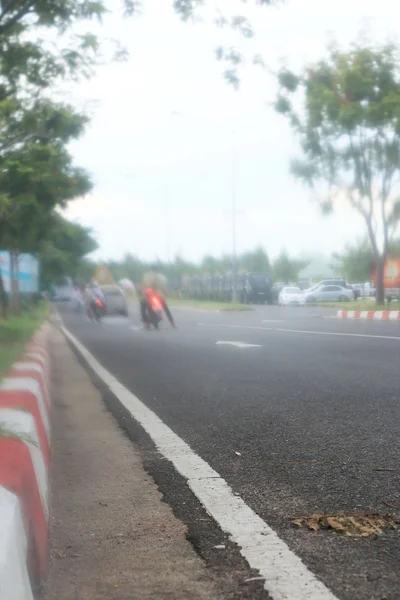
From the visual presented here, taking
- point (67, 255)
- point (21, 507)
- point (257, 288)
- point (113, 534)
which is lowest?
point (113, 534)

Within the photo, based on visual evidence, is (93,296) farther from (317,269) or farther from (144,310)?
(317,269)

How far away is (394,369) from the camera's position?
1063 cm

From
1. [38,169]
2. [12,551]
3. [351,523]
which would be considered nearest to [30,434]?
[351,523]

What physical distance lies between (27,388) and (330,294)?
5502cm

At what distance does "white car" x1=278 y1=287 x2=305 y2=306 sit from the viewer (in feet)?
186

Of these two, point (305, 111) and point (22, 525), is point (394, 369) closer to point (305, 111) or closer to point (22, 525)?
point (22, 525)

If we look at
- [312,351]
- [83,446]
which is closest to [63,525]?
[83,446]

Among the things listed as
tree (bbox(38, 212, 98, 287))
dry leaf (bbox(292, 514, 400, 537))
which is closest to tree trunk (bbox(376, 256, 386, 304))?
tree (bbox(38, 212, 98, 287))

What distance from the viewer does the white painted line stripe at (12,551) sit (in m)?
2.49

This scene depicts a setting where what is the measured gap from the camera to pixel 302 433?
6516mm

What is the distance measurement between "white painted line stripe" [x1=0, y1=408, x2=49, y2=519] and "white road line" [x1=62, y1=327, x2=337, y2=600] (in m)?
0.75

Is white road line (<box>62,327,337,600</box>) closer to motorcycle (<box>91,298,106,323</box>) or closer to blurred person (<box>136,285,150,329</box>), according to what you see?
blurred person (<box>136,285,150,329</box>)

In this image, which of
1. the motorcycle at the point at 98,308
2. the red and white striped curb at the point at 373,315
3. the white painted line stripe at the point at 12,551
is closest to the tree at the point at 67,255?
the motorcycle at the point at 98,308

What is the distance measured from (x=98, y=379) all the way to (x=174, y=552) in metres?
8.34
